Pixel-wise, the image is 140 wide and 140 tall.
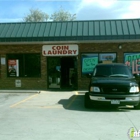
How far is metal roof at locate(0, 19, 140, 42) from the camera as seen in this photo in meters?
18.2

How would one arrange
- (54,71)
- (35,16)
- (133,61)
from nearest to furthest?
(133,61) < (54,71) < (35,16)

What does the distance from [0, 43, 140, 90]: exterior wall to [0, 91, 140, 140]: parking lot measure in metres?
7.47

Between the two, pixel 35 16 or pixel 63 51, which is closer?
pixel 63 51

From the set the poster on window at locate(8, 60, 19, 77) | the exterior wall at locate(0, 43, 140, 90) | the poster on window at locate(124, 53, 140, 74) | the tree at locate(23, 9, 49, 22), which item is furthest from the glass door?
the tree at locate(23, 9, 49, 22)

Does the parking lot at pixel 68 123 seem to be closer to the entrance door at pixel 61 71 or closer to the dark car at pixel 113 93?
the dark car at pixel 113 93

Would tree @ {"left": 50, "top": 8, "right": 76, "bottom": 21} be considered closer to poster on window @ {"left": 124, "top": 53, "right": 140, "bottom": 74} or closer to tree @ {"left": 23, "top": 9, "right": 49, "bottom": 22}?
tree @ {"left": 23, "top": 9, "right": 49, "bottom": 22}

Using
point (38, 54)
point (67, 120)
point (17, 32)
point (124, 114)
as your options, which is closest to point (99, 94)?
point (124, 114)

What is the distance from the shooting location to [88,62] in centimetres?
1817

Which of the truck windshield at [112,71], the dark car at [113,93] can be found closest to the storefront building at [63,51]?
the truck windshield at [112,71]

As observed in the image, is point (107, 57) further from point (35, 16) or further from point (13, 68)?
point (35, 16)

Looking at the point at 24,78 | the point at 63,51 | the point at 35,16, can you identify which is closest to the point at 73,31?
the point at 63,51

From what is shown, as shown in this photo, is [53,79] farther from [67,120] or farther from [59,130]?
[59,130]

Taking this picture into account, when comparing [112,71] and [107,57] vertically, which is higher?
[107,57]

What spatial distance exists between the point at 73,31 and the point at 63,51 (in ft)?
5.72
